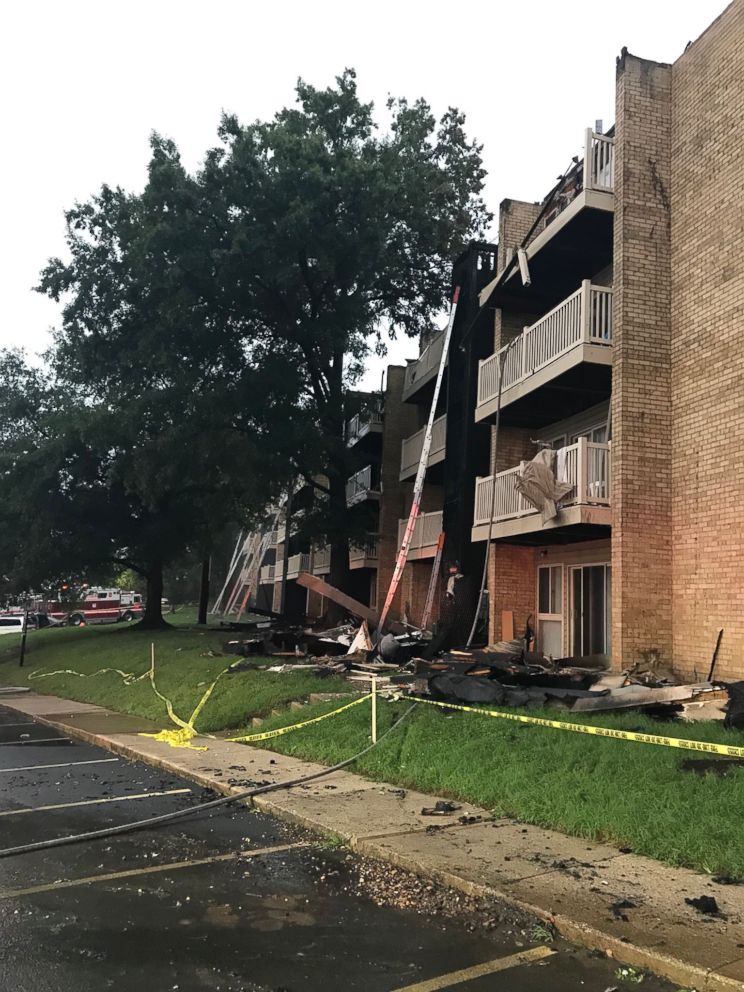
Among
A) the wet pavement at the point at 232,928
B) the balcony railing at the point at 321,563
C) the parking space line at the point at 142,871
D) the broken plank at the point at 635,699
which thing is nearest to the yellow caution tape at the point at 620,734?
the broken plank at the point at 635,699

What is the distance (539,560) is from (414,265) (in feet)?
49.3

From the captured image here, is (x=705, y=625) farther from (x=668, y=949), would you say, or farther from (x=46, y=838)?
(x=46, y=838)

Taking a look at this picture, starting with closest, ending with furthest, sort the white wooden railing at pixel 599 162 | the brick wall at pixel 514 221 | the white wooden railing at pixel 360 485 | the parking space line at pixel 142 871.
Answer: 1. the parking space line at pixel 142 871
2. the white wooden railing at pixel 599 162
3. the brick wall at pixel 514 221
4. the white wooden railing at pixel 360 485

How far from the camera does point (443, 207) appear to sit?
28.2 m

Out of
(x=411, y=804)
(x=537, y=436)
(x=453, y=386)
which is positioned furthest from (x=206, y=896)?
(x=453, y=386)

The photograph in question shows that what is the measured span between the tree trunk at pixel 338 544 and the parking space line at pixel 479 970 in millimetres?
21678

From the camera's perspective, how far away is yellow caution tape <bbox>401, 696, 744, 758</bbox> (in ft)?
21.5

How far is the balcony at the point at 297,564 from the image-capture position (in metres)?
40.6

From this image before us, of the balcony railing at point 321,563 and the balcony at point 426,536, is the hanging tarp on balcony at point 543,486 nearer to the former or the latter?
the balcony at point 426,536

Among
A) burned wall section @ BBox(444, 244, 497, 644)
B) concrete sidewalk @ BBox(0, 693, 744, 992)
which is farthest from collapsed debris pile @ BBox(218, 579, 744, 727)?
concrete sidewalk @ BBox(0, 693, 744, 992)

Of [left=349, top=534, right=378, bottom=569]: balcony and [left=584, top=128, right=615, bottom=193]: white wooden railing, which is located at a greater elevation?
[left=584, top=128, right=615, bottom=193]: white wooden railing

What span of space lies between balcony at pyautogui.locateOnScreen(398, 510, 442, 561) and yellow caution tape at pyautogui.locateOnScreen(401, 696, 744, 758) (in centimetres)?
1120

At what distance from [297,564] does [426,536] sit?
20.5 meters

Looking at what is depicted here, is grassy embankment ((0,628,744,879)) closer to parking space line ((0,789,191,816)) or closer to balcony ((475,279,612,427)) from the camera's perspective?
parking space line ((0,789,191,816))
